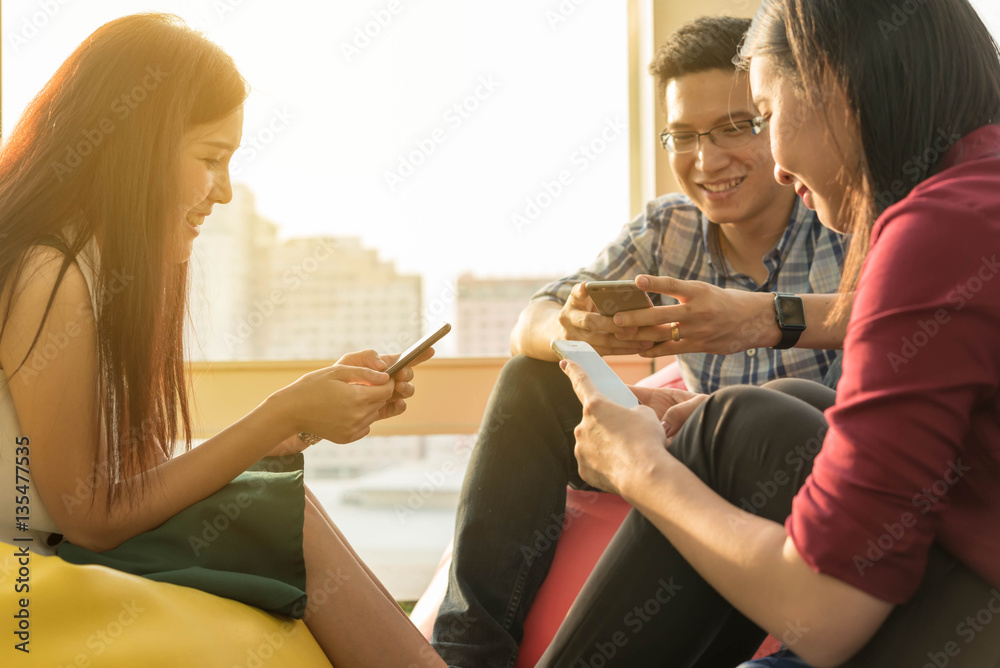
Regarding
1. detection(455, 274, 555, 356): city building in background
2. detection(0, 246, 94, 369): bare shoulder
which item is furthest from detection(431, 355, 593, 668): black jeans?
detection(455, 274, 555, 356): city building in background

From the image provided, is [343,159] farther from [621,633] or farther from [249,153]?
[621,633]

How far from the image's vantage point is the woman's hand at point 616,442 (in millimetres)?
745

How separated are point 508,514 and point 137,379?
1.94 ft

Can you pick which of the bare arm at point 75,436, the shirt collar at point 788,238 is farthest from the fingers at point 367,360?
the shirt collar at point 788,238

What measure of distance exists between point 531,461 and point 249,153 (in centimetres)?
163

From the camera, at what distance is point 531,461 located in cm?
128

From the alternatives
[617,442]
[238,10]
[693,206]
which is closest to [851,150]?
[617,442]

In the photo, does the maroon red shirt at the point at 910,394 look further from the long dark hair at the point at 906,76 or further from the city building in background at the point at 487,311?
the city building in background at the point at 487,311

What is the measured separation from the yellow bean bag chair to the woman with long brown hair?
0.06 metres

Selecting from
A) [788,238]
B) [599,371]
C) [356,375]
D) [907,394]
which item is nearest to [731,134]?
[788,238]

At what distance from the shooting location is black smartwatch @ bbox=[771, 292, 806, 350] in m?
1.21

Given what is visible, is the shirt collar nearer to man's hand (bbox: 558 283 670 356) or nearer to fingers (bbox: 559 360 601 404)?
man's hand (bbox: 558 283 670 356)

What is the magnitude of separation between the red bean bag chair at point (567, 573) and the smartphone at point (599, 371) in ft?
1.39

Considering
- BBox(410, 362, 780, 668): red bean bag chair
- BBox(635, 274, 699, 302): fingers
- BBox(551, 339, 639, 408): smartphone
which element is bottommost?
BBox(410, 362, 780, 668): red bean bag chair
